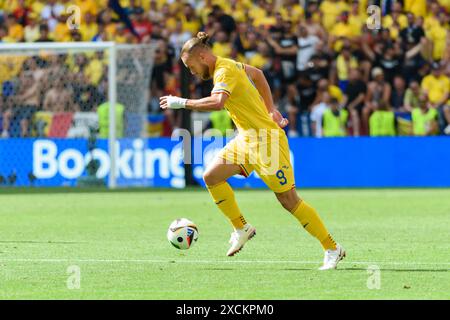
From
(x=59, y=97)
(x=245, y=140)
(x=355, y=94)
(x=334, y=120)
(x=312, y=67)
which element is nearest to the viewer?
(x=245, y=140)

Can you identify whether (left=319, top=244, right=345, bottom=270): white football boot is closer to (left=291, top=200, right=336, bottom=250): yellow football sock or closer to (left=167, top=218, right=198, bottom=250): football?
(left=291, top=200, right=336, bottom=250): yellow football sock

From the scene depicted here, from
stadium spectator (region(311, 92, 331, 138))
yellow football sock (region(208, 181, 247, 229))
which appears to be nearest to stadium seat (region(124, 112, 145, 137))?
stadium spectator (region(311, 92, 331, 138))

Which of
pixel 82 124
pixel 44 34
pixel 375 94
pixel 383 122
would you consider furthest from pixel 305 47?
pixel 44 34

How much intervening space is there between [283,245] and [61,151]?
493 inches

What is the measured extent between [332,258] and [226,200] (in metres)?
1.33

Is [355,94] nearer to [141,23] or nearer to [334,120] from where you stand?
[334,120]

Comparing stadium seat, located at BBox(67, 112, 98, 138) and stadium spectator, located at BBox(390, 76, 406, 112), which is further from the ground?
stadium spectator, located at BBox(390, 76, 406, 112)

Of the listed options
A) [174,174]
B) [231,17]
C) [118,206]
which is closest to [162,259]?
[118,206]

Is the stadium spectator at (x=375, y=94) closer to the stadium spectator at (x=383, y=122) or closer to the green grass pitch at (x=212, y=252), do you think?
the stadium spectator at (x=383, y=122)

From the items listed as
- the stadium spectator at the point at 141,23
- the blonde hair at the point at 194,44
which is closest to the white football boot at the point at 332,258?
the blonde hair at the point at 194,44

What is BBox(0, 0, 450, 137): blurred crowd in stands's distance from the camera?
2512cm

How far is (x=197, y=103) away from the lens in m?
10.4

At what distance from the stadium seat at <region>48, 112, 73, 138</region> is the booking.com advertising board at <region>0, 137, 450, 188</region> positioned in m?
0.48
